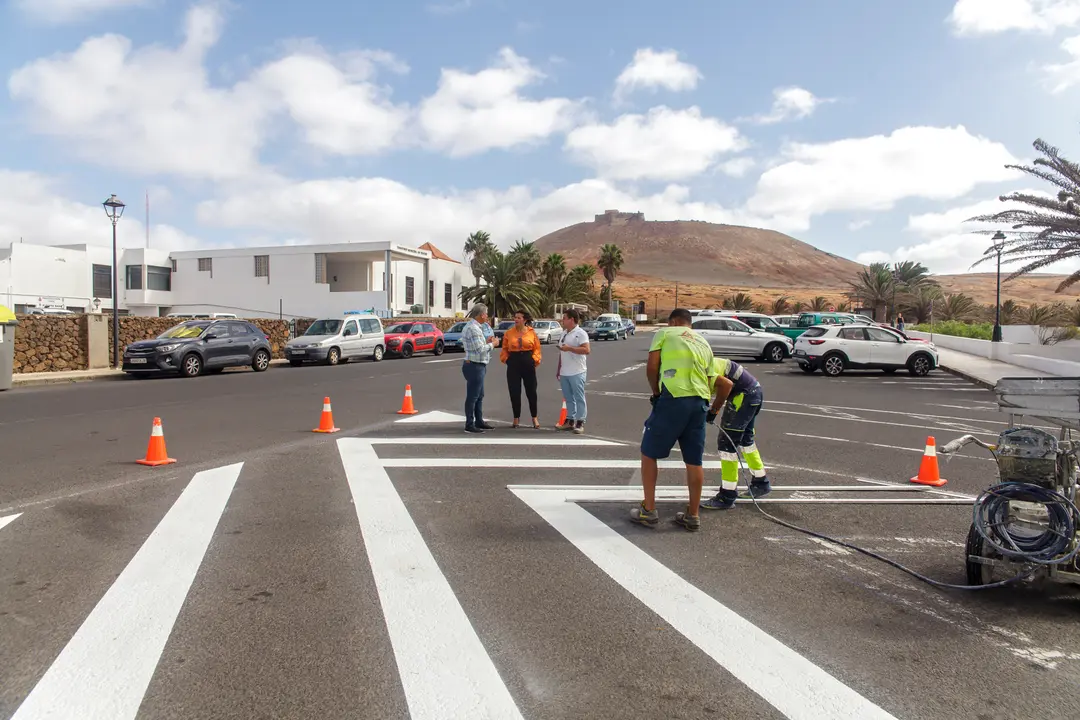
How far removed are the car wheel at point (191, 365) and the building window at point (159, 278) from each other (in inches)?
1201

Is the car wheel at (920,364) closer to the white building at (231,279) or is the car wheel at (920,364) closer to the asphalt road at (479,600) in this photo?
the asphalt road at (479,600)

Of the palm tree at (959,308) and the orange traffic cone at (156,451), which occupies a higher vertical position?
the palm tree at (959,308)

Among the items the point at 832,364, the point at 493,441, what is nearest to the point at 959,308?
the point at 832,364

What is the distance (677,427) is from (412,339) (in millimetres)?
25748

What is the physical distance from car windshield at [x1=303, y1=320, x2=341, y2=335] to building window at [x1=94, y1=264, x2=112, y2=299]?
28048 millimetres

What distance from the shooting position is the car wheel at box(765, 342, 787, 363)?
27516 mm

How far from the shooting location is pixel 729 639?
3.72 m

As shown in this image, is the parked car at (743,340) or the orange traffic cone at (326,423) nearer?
the orange traffic cone at (326,423)

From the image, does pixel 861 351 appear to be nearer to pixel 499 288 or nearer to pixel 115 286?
pixel 115 286

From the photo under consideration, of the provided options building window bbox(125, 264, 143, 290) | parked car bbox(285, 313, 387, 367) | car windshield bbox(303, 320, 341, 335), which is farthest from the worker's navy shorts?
building window bbox(125, 264, 143, 290)

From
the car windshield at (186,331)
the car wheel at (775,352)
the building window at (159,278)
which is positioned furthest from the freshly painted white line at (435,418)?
the building window at (159,278)

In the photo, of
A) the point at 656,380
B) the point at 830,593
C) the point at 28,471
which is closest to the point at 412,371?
the point at 28,471

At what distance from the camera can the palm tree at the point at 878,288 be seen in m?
56.5

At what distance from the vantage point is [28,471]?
24.6 ft
